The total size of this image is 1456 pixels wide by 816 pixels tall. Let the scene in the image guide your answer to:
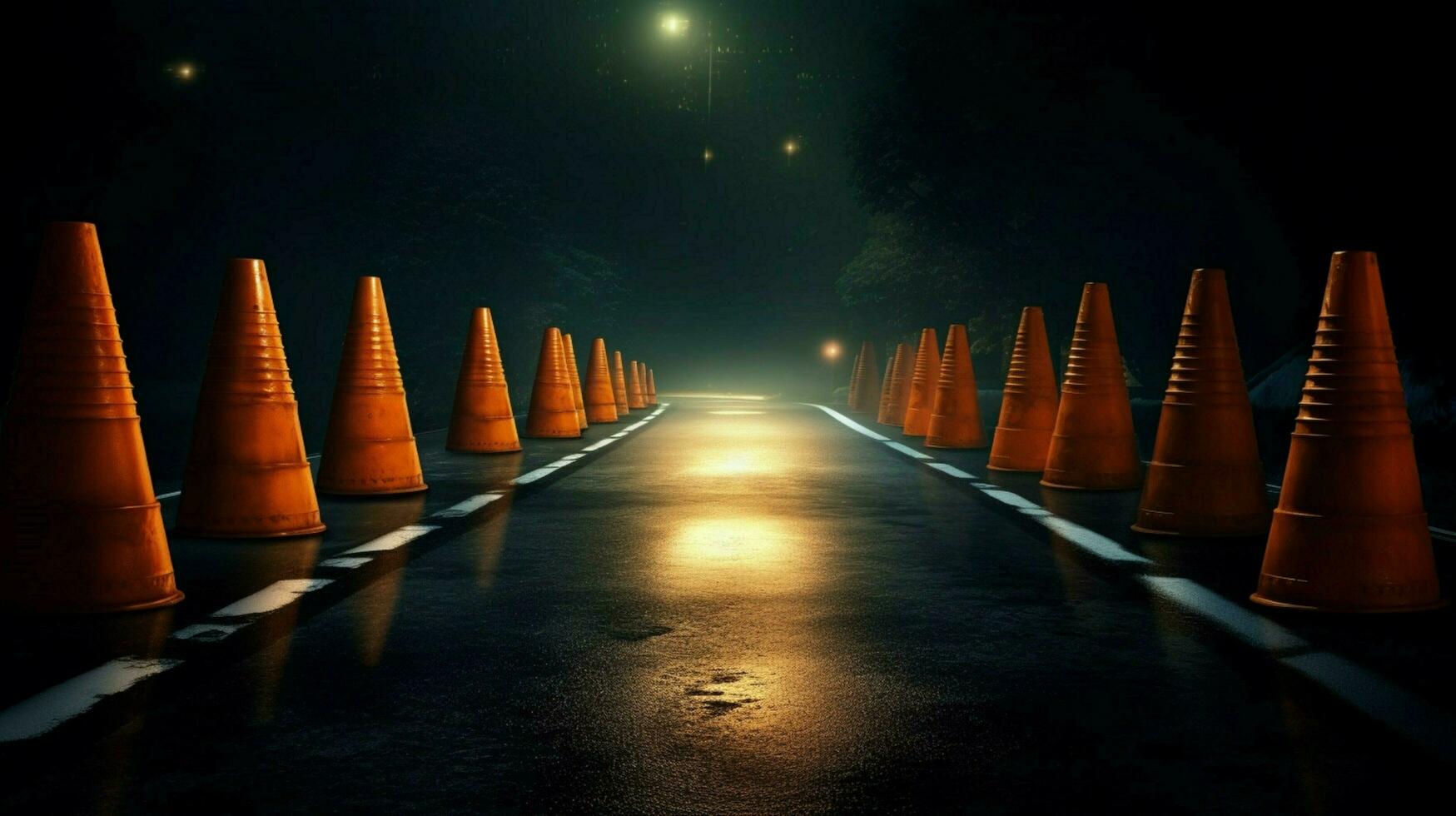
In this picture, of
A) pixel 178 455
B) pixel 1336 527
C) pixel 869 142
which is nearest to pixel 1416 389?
pixel 1336 527

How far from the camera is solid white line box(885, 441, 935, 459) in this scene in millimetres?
18406

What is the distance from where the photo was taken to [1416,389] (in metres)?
16.1

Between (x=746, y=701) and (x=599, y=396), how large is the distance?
2461 cm

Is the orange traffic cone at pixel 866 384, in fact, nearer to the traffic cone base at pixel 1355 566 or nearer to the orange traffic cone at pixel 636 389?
the orange traffic cone at pixel 636 389

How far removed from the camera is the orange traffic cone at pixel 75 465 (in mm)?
6965

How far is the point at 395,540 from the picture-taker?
9.84 m

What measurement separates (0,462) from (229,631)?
1.49m

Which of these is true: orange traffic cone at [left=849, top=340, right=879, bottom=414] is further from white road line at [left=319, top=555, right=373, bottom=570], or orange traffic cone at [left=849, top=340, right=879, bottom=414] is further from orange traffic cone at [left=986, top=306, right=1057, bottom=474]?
white road line at [left=319, top=555, right=373, bottom=570]

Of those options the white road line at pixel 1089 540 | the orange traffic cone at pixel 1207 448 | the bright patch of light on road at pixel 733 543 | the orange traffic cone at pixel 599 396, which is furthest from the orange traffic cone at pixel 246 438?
the orange traffic cone at pixel 599 396

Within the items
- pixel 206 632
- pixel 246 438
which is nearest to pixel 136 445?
pixel 206 632

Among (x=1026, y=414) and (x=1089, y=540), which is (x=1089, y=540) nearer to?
(x=1089, y=540)

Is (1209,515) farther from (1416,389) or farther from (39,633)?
(1416,389)

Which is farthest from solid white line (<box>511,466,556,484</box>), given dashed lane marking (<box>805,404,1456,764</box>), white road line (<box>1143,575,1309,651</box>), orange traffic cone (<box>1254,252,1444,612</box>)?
orange traffic cone (<box>1254,252,1444,612</box>)

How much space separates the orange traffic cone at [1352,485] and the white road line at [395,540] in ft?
15.6
